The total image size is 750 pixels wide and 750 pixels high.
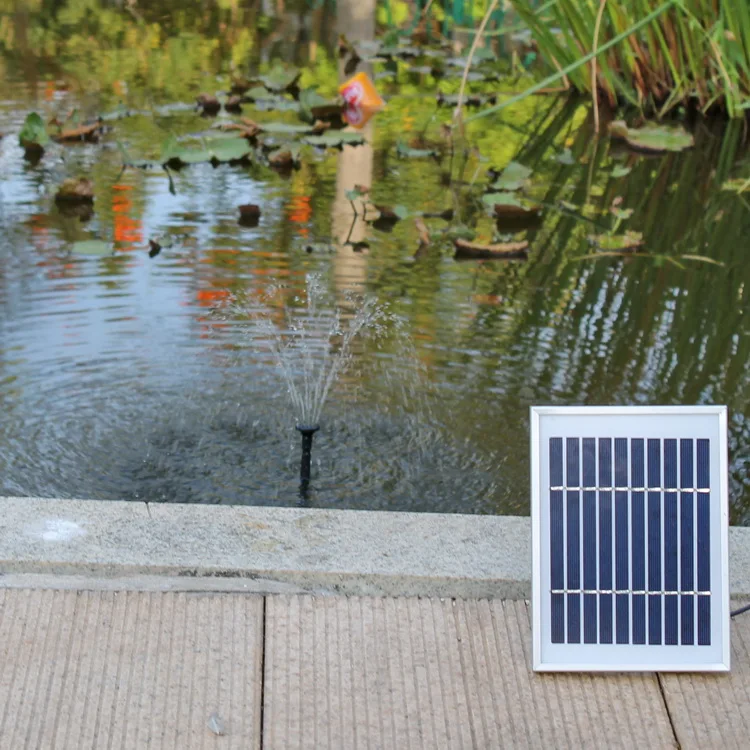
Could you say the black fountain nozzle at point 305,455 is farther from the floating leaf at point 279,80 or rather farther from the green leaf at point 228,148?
the floating leaf at point 279,80

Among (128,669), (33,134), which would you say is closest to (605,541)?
(128,669)

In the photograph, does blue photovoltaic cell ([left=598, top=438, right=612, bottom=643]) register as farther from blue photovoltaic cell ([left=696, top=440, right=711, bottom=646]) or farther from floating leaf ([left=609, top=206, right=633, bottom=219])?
floating leaf ([left=609, top=206, right=633, bottom=219])

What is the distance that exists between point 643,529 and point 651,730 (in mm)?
368

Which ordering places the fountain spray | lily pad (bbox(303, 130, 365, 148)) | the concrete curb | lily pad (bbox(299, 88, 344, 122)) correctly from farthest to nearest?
lily pad (bbox(299, 88, 344, 122)) → lily pad (bbox(303, 130, 365, 148)) → the fountain spray → the concrete curb

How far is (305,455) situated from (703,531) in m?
1.30

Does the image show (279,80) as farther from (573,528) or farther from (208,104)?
(573,528)

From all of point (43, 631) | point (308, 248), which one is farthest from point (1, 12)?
point (43, 631)

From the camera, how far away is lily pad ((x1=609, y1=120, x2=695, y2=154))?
788cm

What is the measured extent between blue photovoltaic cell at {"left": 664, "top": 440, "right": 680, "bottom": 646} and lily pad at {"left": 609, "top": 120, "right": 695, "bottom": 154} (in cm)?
570

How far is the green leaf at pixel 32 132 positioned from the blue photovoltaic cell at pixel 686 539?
18.5 ft

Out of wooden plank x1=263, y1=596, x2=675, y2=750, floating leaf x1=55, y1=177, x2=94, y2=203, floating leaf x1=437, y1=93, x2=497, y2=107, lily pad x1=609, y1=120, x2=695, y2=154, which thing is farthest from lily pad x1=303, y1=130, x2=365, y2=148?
wooden plank x1=263, y1=596, x2=675, y2=750

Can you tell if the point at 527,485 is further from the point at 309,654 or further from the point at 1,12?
the point at 1,12

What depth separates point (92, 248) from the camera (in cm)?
Answer: 557

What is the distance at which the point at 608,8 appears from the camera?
762 centimetres
